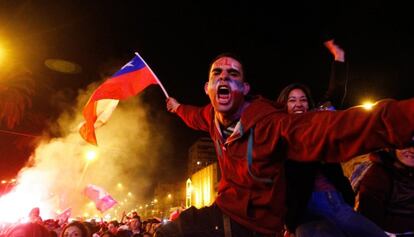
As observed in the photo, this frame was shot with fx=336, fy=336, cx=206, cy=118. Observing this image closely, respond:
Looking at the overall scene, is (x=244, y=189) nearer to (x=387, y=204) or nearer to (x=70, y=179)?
(x=387, y=204)

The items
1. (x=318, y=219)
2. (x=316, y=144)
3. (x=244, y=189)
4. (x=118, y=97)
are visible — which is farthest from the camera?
(x=118, y=97)

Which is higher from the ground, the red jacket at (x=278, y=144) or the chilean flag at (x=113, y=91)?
the chilean flag at (x=113, y=91)

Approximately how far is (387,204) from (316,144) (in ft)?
9.36

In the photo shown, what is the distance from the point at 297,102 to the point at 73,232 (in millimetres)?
6499

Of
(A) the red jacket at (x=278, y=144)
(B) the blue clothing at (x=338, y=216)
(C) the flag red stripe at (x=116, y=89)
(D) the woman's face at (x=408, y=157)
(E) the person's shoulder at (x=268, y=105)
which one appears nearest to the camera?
(A) the red jacket at (x=278, y=144)

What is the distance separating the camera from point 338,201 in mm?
3604

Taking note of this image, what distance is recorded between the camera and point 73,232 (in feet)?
26.7

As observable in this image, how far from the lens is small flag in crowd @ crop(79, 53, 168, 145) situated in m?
7.35

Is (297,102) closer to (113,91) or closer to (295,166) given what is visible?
(295,166)

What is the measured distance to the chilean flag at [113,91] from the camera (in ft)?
24.1

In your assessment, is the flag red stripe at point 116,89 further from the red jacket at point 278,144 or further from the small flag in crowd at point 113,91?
the red jacket at point 278,144

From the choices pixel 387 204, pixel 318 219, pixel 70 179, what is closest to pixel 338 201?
pixel 318 219

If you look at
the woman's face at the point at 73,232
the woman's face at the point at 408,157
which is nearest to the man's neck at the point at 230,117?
the woman's face at the point at 408,157

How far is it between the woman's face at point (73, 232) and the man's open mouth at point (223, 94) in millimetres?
6435
